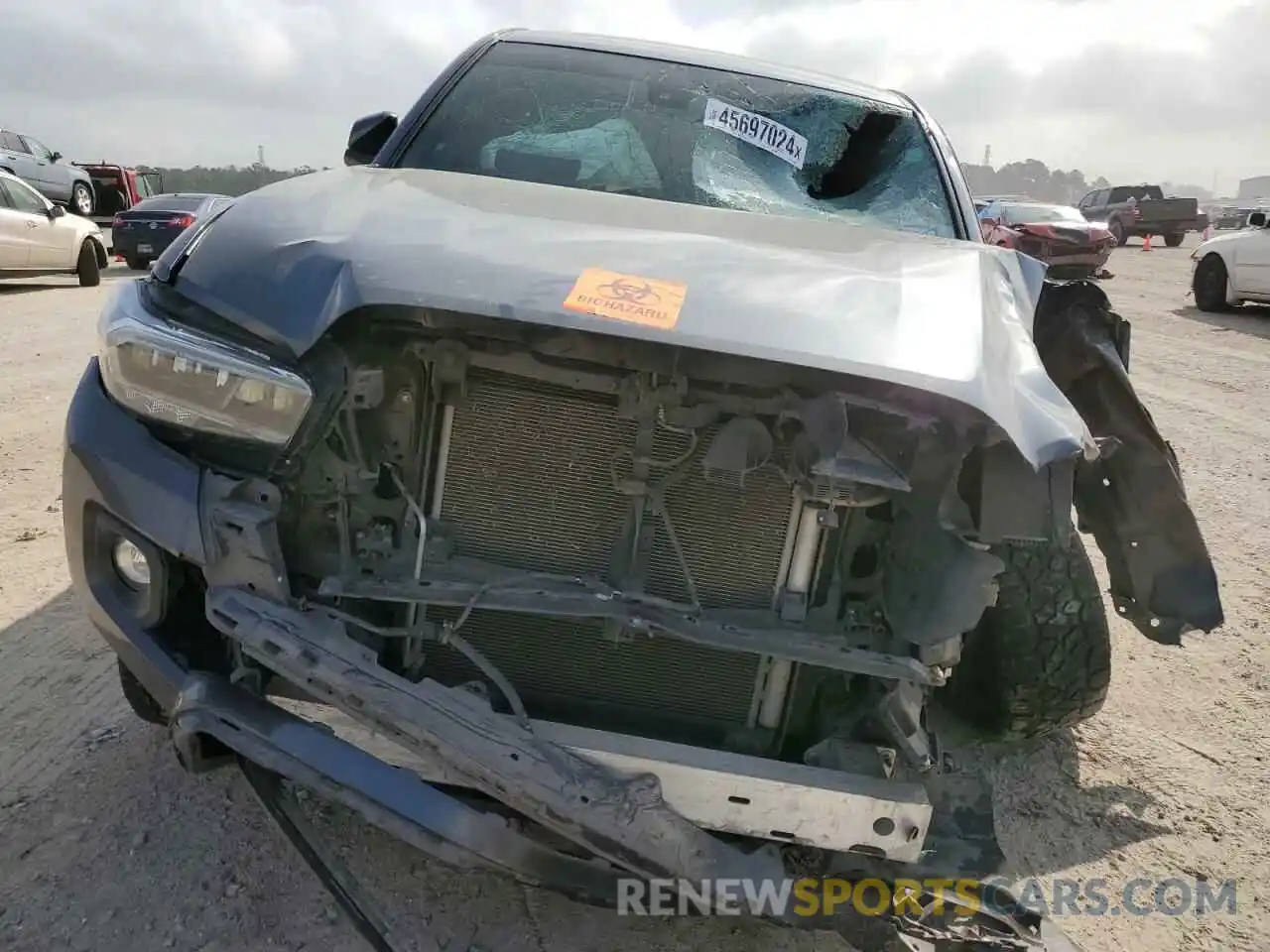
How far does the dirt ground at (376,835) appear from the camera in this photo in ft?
6.62

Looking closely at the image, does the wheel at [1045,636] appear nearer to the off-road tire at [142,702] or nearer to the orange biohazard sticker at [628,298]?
the orange biohazard sticker at [628,298]

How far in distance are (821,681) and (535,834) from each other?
0.72m

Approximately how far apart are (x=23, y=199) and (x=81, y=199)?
12.1 metres

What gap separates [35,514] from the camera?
3.95 m

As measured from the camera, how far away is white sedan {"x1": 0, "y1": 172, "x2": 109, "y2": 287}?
10.5m

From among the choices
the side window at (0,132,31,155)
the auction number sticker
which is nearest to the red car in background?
the auction number sticker

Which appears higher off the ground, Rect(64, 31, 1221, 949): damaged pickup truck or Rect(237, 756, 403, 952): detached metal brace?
Rect(64, 31, 1221, 949): damaged pickup truck

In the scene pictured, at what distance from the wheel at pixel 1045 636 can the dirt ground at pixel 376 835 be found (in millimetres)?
272

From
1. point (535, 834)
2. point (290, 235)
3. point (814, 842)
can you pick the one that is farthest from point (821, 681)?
point (290, 235)

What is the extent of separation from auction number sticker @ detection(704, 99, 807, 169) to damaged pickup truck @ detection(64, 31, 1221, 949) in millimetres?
813

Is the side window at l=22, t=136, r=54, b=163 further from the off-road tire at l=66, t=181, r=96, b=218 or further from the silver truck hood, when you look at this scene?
the silver truck hood

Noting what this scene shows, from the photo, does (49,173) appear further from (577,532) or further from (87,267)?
(577,532)

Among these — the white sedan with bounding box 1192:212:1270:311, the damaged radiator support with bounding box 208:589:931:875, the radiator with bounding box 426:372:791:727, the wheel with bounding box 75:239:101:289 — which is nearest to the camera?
the damaged radiator support with bounding box 208:589:931:875

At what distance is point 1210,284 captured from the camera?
41.6 feet
